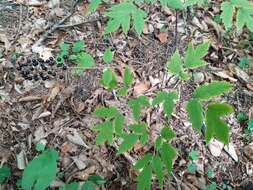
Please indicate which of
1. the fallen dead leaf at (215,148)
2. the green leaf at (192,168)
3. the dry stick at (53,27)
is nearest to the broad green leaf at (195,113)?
the green leaf at (192,168)

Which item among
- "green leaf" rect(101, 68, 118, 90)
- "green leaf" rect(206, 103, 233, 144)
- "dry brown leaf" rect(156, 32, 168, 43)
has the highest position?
"green leaf" rect(206, 103, 233, 144)

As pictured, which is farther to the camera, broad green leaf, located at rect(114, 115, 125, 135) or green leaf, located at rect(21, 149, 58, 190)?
broad green leaf, located at rect(114, 115, 125, 135)

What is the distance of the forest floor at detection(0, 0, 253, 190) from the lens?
242 centimetres

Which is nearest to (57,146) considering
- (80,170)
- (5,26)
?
(80,170)

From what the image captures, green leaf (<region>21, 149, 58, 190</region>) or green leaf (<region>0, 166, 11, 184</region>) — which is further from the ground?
green leaf (<region>21, 149, 58, 190</region>)

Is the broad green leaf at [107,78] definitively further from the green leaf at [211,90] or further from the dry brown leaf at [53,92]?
the dry brown leaf at [53,92]

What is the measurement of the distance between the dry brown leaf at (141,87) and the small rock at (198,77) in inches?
14.6

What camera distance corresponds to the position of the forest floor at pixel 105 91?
2.42 m

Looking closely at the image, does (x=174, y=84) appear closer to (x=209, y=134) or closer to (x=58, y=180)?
(x=58, y=180)

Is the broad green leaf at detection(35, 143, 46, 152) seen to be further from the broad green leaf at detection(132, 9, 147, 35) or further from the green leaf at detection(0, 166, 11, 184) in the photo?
the broad green leaf at detection(132, 9, 147, 35)

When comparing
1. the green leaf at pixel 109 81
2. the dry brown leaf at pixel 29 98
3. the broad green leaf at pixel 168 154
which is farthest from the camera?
the dry brown leaf at pixel 29 98

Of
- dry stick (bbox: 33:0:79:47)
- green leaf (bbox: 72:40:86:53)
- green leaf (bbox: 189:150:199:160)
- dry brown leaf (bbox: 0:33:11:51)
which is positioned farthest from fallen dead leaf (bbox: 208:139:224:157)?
dry brown leaf (bbox: 0:33:11:51)

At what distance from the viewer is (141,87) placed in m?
2.82

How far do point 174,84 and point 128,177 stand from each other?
81 cm
